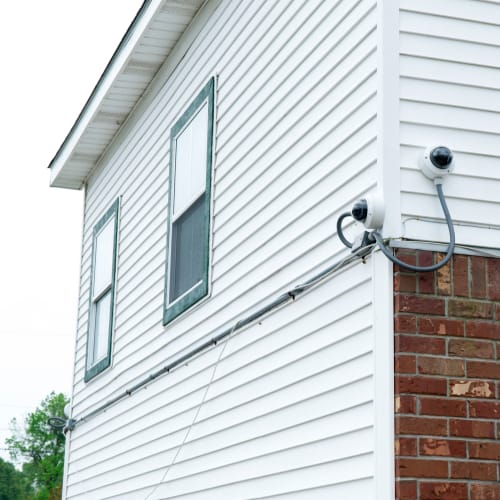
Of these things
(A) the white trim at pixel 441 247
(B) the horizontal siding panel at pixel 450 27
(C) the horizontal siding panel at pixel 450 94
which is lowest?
(A) the white trim at pixel 441 247

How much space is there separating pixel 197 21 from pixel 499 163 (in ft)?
13.5

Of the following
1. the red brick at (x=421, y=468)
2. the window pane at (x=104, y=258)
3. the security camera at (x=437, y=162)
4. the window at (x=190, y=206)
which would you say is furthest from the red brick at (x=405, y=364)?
the window pane at (x=104, y=258)

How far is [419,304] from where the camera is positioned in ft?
16.6

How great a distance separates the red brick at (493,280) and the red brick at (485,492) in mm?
886

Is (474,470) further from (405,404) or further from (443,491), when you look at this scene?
(405,404)

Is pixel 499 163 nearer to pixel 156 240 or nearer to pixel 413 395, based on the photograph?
pixel 413 395

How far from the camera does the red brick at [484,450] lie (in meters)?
4.96

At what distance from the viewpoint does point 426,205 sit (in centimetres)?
520

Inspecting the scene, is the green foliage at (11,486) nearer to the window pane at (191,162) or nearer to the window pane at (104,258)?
the window pane at (104,258)

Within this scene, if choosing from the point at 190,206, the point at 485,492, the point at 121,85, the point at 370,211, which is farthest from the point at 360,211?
the point at 121,85

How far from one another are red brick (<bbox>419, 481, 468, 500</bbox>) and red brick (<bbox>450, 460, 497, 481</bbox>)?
4cm

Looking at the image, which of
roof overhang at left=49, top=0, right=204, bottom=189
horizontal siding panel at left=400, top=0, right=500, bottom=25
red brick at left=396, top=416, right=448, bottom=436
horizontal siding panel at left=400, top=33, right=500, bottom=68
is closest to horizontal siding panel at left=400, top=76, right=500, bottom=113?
horizontal siding panel at left=400, top=33, right=500, bottom=68

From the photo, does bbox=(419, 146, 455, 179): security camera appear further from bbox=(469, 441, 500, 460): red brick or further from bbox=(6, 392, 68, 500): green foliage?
bbox=(6, 392, 68, 500): green foliage

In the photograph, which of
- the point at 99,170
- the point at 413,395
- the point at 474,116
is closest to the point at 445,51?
the point at 474,116
